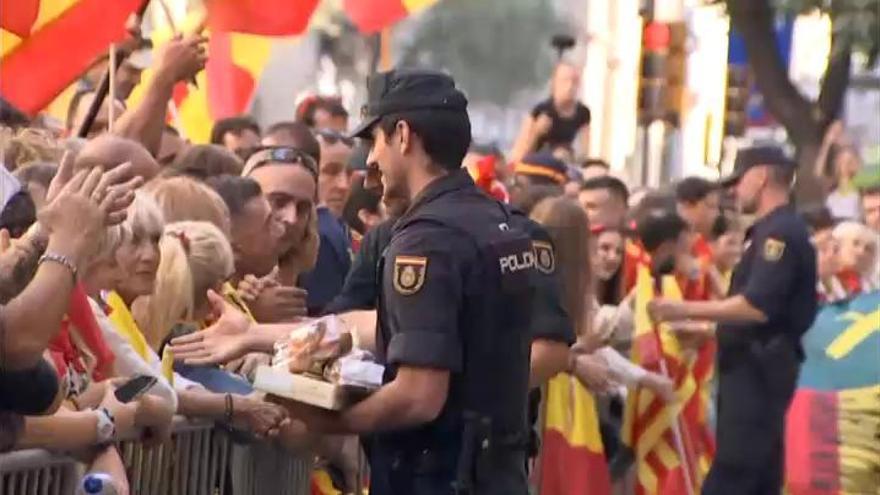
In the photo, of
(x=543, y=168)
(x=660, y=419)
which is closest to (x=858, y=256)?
(x=543, y=168)

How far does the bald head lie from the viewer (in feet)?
22.9

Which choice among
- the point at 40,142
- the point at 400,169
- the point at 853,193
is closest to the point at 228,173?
the point at 40,142

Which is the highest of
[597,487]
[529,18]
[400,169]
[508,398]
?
[529,18]

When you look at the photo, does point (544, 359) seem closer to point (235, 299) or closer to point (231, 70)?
point (235, 299)

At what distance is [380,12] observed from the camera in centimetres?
1354

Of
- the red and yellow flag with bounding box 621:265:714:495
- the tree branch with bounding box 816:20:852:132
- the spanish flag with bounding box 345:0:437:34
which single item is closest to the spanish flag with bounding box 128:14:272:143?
the spanish flag with bounding box 345:0:437:34

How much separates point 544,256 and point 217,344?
3.20 ft

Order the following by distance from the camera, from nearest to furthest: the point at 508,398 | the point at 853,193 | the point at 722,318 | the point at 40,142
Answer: the point at 508,398, the point at 40,142, the point at 722,318, the point at 853,193

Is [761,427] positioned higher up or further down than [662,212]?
further down

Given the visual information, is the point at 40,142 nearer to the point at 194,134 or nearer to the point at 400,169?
the point at 400,169

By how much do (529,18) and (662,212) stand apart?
45149 mm

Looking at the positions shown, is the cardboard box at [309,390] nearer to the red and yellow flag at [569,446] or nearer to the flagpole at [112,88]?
the flagpole at [112,88]

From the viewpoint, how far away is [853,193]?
19.8 metres

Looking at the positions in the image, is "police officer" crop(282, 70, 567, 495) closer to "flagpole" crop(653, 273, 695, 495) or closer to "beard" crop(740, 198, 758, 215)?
"flagpole" crop(653, 273, 695, 495)
